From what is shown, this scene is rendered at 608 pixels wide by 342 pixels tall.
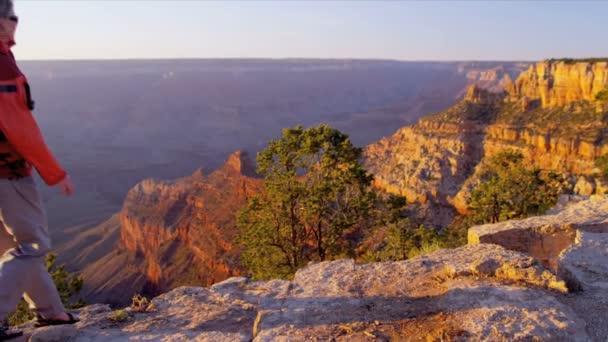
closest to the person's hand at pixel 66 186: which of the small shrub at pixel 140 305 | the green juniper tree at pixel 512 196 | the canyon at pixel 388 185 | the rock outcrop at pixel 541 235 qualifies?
the small shrub at pixel 140 305

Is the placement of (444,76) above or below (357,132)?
above

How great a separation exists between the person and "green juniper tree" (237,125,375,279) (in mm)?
7696

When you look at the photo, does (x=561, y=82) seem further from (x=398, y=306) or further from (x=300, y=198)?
(x=398, y=306)

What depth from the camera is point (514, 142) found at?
1489 inches

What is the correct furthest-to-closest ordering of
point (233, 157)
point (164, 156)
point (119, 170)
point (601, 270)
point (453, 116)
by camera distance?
1. point (164, 156)
2. point (119, 170)
3. point (453, 116)
4. point (233, 157)
5. point (601, 270)

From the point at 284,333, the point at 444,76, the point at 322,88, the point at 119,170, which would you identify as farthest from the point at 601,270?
the point at 444,76

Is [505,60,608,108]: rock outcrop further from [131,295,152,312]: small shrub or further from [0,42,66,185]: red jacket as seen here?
[0,42,66,185]: red jacket

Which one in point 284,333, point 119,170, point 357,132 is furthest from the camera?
point 357,132

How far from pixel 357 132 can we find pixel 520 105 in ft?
271

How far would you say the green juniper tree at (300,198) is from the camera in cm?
1130

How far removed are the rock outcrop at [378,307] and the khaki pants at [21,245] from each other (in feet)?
1.29

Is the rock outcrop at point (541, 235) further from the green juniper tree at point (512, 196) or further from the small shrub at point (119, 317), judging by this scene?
the green juniper tree at point (512, 196)

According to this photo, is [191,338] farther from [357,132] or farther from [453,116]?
[357,132]

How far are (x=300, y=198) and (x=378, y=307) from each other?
24.0 ft
